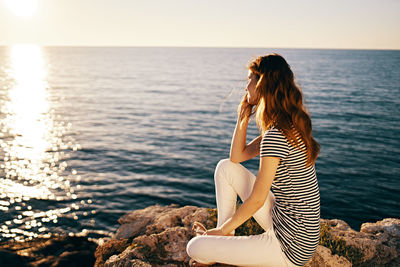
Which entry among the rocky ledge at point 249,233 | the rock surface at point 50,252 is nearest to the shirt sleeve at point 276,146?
the rocky ledge at point 249,233

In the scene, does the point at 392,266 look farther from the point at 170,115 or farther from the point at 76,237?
the point at 170,115

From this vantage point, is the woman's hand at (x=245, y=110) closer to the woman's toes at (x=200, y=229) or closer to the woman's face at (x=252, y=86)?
the woman's face at (x=252, y=86)

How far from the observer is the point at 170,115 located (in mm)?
30750

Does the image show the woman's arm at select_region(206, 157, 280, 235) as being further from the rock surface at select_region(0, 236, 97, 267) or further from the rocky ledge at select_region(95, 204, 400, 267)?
the rock surface at select_region(0, 236, 97, 267)

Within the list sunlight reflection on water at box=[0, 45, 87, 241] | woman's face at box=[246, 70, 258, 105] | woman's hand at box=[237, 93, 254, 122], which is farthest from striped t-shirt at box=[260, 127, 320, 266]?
sunlight reflection on water at box=[0, 45, 87, 241]

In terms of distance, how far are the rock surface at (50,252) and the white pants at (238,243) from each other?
4929 mm

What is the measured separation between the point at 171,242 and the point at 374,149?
19438 mm

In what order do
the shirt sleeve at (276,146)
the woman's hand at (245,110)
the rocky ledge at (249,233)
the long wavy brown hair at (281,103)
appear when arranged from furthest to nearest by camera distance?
the rocky ledge at (249,233) → the woman's hand at (245,110) → the long wavy brown hair at (281,103) → the shirt sleeve at (276,146)

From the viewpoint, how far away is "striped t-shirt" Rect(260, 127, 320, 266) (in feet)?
10.7

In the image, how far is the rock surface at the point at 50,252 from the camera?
23.2 feet

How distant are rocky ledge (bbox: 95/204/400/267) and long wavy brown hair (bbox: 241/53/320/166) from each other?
8.33 ft

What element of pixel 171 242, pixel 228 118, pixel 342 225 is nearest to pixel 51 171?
pixel 171 242

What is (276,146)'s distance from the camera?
319 cm

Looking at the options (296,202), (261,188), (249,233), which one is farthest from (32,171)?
(296,202)
